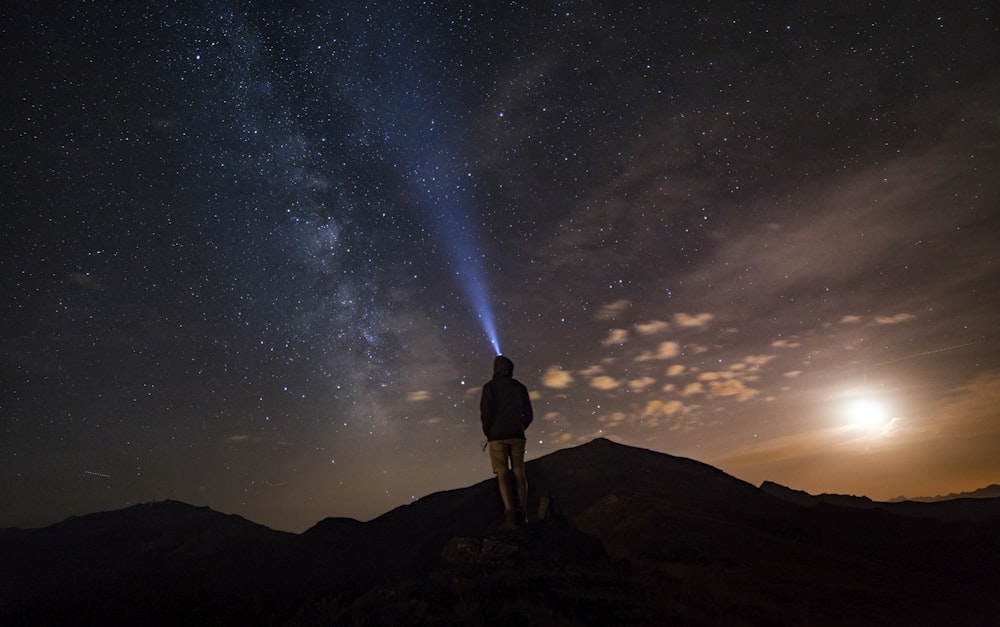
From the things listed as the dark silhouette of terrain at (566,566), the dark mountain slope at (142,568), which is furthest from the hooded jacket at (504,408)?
the dark mountain slope at (142,568)

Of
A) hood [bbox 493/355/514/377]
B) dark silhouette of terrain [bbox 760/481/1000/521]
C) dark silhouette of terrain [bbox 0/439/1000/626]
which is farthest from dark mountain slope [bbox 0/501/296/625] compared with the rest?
dark silhouette of terrain [bbox 760/481/1000/521]

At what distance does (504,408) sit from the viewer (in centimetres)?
870

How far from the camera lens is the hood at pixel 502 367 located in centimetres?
901

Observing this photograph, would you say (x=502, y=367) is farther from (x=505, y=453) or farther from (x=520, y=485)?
(x=520, y=485)

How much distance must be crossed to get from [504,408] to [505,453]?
722mm

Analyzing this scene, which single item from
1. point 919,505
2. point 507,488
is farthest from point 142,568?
point 919,505

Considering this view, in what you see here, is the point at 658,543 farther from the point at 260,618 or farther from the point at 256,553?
the point at 256,553

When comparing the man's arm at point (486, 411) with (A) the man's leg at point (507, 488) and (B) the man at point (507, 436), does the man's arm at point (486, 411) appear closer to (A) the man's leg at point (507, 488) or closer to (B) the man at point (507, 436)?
(B) the man at point (507, 436)

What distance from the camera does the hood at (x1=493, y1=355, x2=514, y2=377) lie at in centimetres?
901

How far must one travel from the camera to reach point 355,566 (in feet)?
33.0

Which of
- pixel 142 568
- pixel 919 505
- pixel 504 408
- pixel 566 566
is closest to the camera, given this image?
pixel 566 566

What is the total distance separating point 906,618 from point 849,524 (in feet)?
19.8

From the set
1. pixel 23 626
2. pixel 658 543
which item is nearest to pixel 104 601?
pixel 23 626

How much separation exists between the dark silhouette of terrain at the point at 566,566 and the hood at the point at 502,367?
8.11ft
